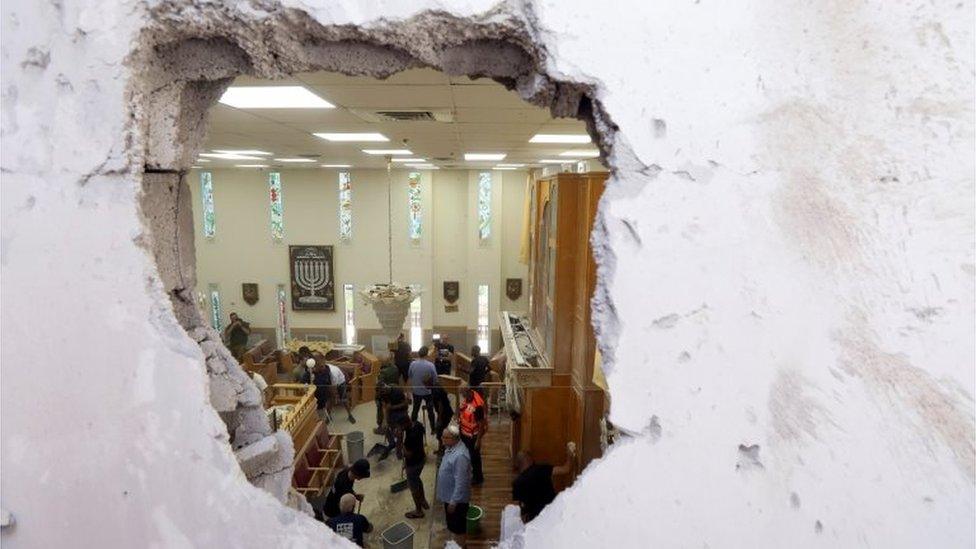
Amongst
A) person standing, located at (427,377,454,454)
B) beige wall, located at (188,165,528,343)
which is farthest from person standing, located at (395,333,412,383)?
beige wall, located at (188,165,528,343)

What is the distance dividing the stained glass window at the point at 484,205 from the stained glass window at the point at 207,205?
556 cm

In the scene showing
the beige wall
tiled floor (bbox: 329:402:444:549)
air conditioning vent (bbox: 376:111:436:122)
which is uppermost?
air conditioning vent (bbox: 376:111:436:122)

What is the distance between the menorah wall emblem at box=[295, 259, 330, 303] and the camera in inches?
448

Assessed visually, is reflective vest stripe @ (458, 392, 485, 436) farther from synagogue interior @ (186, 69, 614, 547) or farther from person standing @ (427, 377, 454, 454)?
person standing @ (427, 377, 454, 454)

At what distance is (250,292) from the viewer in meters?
11.4

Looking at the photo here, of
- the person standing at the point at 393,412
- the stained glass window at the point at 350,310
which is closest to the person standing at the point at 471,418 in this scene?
the person standing at the point at 393,412

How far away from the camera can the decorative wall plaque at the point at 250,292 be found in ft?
37.4

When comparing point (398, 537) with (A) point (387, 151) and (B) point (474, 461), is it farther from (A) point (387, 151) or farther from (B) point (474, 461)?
(A) point (387, 151)

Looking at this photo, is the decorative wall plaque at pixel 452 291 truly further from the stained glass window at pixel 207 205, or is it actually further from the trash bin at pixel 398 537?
the trash bin at pixel 398 537

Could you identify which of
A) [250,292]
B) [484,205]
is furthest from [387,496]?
[250,292]

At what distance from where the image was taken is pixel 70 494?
1261mm

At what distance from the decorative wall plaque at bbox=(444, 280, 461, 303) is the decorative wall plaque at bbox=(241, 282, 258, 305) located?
4005 mm

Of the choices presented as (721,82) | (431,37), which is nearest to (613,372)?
(721,82)

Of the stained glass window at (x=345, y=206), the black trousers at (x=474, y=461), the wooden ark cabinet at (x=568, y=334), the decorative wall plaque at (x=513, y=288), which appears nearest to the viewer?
the wooden ark cabinet at (x=568, y=334)
